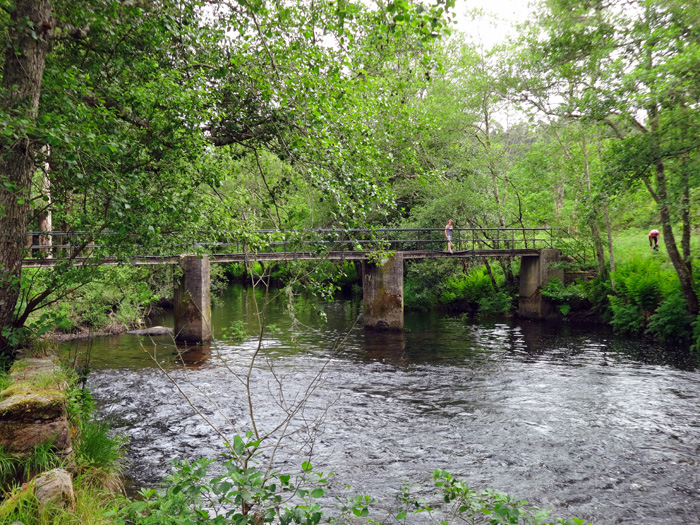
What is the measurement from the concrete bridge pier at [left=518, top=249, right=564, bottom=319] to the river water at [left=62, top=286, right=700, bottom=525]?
602 cm

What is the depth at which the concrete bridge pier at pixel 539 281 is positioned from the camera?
79.5 feet

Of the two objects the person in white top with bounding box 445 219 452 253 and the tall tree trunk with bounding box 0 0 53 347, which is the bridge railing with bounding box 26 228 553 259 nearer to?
the person in white top with bounding box 445 219 452 253

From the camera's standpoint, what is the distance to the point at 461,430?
924 cm

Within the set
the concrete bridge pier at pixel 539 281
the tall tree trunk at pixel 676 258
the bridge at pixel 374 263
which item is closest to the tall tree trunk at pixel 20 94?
the bridge at pixel 374 263

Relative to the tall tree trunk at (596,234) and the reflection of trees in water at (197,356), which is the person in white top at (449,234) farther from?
the reflection of trees in water at (197,356)

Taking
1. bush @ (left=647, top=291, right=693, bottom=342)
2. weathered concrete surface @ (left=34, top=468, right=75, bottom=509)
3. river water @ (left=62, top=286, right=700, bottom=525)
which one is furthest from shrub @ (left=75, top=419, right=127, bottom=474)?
bush @ (left=647, top=291, right=693, bottom=342)

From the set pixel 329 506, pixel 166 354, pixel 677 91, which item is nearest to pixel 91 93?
pixel 329 506

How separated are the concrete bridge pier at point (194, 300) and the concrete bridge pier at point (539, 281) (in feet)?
48.6

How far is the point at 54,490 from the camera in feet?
14.3

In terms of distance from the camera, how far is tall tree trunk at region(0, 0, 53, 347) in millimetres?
5973

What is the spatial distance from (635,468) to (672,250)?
38.0 ft

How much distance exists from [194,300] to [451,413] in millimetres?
11059

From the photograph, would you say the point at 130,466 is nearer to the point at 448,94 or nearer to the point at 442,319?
the point at 442,319

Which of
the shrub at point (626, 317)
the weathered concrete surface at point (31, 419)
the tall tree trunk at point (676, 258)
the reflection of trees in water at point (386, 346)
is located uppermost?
the tall tree trunk at point (676, 258)
